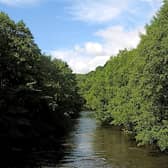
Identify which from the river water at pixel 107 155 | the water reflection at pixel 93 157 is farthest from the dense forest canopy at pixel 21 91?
the river water at pixel 107 155

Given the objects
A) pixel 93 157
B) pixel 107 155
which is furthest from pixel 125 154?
pixel 93 157

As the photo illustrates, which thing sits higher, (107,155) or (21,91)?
(21,91)

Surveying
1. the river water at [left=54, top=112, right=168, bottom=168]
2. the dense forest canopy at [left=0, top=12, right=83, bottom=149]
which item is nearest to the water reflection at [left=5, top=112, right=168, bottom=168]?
the river water at [left=54, top=112, right=168, bottom=168]

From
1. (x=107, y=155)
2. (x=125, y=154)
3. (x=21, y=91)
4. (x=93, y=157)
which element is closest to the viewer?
(x=93, y=157)

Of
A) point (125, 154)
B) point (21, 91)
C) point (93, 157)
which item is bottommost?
point (93, 157)

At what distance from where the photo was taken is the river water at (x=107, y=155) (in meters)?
44.9

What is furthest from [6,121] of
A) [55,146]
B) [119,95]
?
[119,95]

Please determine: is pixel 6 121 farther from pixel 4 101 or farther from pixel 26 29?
pixel 26 29

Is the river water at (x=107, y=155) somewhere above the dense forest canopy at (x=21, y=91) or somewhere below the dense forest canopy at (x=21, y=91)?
below

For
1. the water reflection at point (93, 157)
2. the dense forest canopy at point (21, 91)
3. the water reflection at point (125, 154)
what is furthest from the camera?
the dense forest canopy at point (21, 91)

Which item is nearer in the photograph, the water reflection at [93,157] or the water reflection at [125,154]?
the water reflection at [93,157]

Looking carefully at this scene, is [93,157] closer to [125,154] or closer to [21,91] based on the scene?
[125,154]

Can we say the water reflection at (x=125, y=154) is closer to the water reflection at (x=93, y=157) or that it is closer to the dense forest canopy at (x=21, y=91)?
the water reflection at (x=93, y=157)

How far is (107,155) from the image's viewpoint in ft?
170
